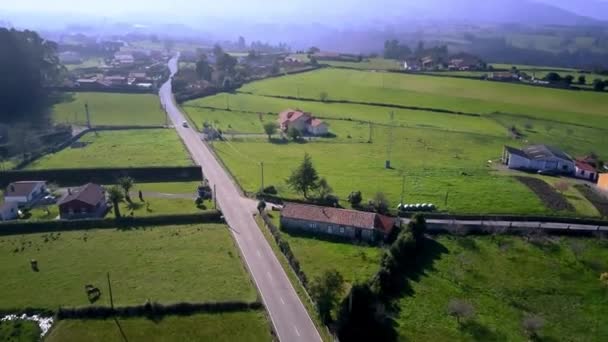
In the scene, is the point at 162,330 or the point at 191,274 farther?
the point at 191,274

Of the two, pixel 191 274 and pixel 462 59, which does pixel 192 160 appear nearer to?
pixel 191 274

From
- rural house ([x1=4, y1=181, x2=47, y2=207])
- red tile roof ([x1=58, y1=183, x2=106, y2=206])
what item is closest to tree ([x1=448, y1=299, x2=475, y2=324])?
red tile roof ([x1=58, y1=183, x2=106, y2=206])

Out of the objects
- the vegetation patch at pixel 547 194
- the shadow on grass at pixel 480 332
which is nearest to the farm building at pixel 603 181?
the vegetation patch at pixel 547 194

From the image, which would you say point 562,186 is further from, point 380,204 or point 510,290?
point 510,290

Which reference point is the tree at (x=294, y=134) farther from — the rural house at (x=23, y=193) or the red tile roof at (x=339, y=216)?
the rural house at (x=23, y=193)

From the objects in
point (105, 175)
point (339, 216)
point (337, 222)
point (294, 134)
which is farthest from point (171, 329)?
point (294, 134)

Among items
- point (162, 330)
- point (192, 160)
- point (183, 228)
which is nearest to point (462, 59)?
point (192, 160)
